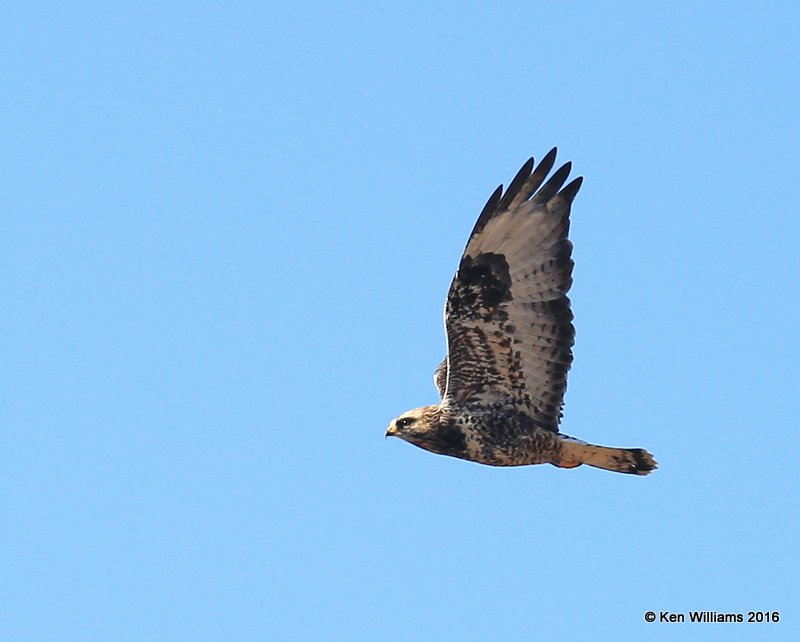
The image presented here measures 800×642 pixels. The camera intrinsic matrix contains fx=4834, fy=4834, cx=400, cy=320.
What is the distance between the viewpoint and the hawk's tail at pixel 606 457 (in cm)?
3875

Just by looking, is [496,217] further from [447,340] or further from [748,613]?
[748,613]

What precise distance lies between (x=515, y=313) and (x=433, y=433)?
3.83 feet

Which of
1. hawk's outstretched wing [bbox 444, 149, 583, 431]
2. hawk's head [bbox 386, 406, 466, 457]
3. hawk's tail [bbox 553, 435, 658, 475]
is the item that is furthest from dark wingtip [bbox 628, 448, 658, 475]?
hawk's head [bbox 386, 406, 466, 457]

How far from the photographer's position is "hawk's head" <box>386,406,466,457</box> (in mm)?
38781

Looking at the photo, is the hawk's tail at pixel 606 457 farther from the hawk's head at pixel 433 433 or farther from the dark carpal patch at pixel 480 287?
the dark carpal patch at pixel 480 287

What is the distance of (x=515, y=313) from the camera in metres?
38.8

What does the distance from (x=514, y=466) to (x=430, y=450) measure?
2.26 ft

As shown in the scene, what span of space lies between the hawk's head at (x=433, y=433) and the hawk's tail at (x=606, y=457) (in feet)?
2.73

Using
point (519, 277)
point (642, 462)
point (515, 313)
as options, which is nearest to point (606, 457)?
point (642, 462)

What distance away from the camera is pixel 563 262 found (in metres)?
38.8

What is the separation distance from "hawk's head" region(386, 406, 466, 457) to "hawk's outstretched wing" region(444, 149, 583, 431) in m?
0.31

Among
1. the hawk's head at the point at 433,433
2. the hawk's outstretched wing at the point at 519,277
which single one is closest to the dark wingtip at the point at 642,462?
the hawk's outstretched wing at the point at 519,277

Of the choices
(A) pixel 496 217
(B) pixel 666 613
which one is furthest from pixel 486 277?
(B) pixel 666 613

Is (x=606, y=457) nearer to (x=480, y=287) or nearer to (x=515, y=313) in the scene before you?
(x=515, y=313)
